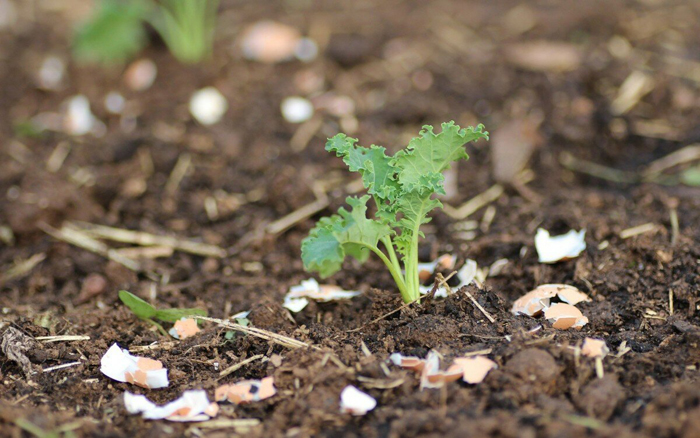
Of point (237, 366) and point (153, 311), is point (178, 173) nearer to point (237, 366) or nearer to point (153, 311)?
point (153, 311)

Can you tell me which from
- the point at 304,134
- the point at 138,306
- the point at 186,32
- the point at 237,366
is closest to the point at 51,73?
the point at 186,32

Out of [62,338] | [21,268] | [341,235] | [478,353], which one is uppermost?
[341,235]

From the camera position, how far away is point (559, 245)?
7.03ft

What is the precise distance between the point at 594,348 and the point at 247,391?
31.4 inches

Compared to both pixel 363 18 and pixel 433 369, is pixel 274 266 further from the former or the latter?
pixel 363 18

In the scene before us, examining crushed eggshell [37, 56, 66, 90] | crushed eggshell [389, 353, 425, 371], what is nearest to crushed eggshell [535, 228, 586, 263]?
crushed eggshell [389, 353, 425, 371]

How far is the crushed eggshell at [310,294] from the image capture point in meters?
2.03

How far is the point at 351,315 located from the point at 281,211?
855mm

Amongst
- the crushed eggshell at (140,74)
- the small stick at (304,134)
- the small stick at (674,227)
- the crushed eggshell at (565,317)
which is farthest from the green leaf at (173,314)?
the crushed eggshell at (140,74)

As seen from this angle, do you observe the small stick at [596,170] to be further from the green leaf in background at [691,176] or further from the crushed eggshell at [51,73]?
the crushed eggshell at [51,73]

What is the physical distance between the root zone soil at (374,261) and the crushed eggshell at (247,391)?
0.07 feet

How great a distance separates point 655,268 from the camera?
200 cm

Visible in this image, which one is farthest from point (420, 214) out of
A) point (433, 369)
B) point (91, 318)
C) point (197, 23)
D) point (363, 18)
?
point (363, 18)

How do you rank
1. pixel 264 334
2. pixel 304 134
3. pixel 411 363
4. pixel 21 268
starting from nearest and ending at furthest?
pixel 411 363 → pixel 264 334 → pixel 21 268 → pixel 304 134
